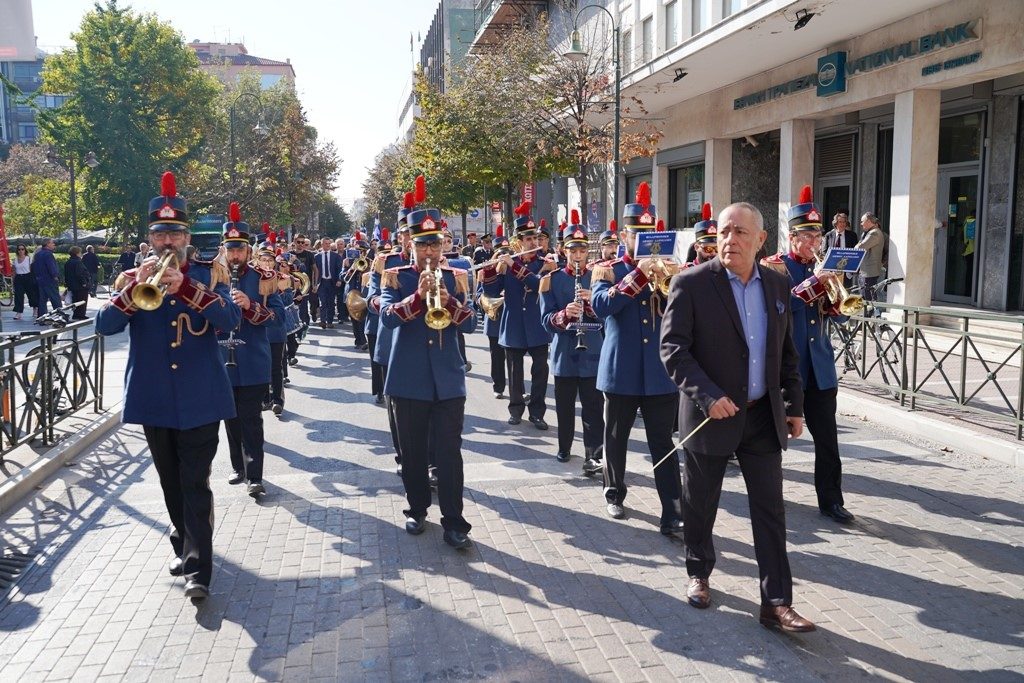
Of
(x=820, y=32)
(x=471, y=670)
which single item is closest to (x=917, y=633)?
(x=471, y=670)

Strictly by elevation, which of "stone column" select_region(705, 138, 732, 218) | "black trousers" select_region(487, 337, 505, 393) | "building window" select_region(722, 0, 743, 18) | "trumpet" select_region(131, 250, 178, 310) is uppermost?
"building window" select_region(722, 0, 743, 18)

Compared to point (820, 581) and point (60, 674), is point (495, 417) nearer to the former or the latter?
point (820, 581)

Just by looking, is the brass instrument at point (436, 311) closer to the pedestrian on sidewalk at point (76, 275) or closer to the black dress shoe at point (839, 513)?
the black dress shoe at point (839, 513)

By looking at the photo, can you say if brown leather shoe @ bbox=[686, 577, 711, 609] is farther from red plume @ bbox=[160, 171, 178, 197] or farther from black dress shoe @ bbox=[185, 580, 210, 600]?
red plume @ bbox=[160, 171, 178, 197]

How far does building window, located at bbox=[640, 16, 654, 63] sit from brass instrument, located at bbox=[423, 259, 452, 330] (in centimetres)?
2239

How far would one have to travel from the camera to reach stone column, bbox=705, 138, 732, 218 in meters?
24.7

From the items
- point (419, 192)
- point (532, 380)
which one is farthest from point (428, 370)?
point (532, 380)

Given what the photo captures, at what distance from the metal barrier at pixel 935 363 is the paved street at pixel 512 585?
120 cm

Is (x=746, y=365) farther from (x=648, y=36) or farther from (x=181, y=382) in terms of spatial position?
(x=648, y=36)

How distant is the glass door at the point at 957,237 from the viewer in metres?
17.4

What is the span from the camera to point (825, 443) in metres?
6.32

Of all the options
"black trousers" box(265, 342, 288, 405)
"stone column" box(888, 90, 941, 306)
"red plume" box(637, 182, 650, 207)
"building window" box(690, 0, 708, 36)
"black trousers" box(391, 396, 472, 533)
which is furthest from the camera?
"building window" box(690, 0, 708, 36)

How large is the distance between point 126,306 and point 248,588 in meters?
1.74

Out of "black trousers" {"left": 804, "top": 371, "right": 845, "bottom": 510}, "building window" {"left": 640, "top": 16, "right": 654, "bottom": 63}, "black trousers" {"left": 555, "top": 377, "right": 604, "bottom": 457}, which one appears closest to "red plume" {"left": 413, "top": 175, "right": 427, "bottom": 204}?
"black trousers" {"left": 555, "top": 377, "right": 604, "bottom": 457}
